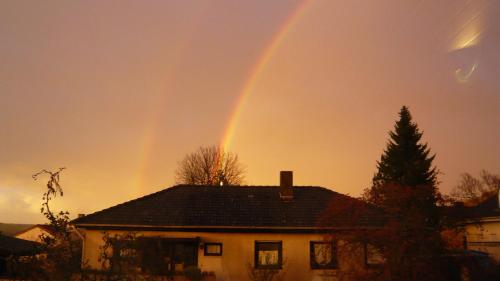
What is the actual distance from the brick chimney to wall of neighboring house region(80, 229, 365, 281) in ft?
9.52

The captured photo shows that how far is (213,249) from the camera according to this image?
22531 mm

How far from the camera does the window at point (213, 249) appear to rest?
22.4m

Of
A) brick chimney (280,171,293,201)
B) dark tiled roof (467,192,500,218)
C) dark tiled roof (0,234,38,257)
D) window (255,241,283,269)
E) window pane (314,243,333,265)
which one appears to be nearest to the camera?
window pane (314,243,333,265)

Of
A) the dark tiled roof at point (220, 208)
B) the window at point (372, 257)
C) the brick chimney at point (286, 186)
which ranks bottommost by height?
the window at point (372, 257)

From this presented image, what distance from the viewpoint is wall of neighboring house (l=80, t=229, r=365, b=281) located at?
22016 mm

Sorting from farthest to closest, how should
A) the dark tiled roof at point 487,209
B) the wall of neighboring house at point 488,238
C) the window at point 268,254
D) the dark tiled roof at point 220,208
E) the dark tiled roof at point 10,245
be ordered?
the dark tiled roof at point 487,209, the wall of neighboring house at point 488,238, the dark tiled roof at point 10,245, the dark tiled roof at point 220,208, the window at point 268,254

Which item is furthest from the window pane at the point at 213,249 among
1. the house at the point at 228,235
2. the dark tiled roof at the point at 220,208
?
the dark tiled roof at the point at 220,208

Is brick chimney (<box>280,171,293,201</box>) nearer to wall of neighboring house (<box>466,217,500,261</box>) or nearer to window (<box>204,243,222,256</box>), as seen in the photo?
window (<box>204,243,222,256</box>)

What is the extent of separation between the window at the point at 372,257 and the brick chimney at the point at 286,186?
8.38 m

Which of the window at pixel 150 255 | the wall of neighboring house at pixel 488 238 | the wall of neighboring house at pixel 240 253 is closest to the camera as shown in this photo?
the window at pixel 150 255

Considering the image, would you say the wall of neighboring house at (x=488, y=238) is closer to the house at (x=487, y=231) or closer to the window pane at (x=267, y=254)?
the house at (x=487, y=231)

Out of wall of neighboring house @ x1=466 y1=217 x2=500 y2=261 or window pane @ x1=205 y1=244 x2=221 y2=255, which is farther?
wall of neighboring house @ x1=466 y1=217 x2=500 y2=261

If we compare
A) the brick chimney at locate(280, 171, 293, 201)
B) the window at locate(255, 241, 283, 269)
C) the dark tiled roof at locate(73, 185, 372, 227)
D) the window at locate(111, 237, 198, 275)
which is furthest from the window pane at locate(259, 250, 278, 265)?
the brick chimney at locate(280, 171, 293, 201)

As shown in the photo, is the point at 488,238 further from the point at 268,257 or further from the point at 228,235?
the point at 228,235
